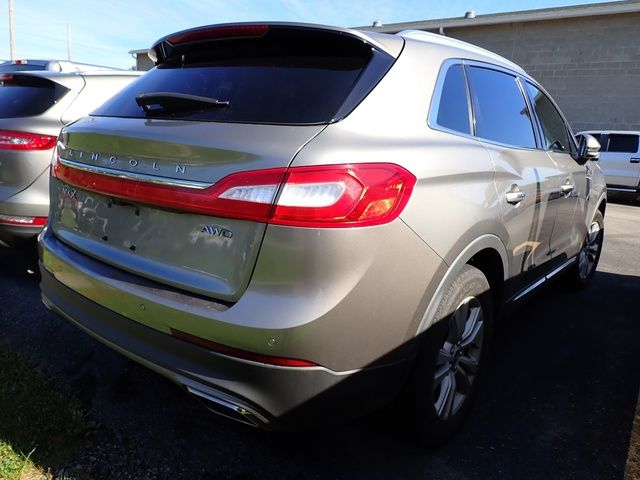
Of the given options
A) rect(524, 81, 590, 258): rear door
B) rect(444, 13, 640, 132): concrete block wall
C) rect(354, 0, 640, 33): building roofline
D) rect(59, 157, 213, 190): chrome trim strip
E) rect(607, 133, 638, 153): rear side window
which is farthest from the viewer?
rect(444, 13, 640, 132): concrete block wall

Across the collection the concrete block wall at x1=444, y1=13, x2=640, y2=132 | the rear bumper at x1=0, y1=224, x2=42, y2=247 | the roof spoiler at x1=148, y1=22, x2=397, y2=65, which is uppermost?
the concrete block wall at x1=444, y1=13, x2=640, y2=132

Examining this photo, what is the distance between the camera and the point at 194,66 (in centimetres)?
228

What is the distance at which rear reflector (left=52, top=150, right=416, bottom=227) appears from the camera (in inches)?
61.8

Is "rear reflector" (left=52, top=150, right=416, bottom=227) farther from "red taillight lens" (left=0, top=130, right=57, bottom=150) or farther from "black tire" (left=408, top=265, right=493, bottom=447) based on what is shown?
"red taillight lens" (left=0, top=130, right=57, bottom=150)

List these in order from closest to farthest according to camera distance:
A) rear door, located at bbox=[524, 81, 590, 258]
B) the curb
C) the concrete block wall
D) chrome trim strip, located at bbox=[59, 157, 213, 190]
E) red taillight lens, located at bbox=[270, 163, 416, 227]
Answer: red taillight lens, located at bbox=[270, 163, 416, 227]
chrome trim strip, located at bbox=[59, 157, 213, 190]
the curb
rear door, located at bbox=[524, 81, 590, 258]
the concrete block wall

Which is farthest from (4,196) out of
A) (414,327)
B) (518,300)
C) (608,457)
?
(608,457)

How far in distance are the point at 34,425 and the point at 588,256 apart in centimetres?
455

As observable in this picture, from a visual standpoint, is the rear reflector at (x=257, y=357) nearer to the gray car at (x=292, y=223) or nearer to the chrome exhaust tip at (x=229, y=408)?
the gray car at (x=292, y=223)

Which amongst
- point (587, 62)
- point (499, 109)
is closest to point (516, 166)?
point (499, 109)

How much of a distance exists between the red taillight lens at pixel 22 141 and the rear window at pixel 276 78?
165 cm

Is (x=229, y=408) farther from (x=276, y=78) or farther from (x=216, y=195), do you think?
(x=276, y=78)

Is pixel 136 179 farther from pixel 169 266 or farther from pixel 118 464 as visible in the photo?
pixel 118 464

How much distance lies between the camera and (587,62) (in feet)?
52.3

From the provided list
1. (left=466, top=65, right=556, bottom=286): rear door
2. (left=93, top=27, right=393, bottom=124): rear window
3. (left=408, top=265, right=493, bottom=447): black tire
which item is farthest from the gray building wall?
(left=93, top=27, right=393, bottom=124): rear window
